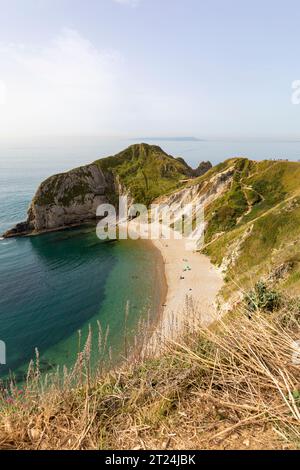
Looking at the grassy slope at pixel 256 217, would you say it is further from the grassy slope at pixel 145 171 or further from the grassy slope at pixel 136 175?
the grassy slope at pixel 136 175

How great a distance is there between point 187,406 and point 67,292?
51294 millimetres

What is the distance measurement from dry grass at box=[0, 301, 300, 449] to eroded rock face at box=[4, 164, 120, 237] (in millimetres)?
97125

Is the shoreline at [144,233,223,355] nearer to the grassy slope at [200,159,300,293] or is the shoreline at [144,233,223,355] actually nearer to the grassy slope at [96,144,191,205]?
the grassy slope at [200,159,300,293]

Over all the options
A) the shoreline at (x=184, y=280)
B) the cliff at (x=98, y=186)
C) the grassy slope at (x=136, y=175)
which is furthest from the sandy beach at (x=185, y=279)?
the grassy slope at (x=136, y=175)

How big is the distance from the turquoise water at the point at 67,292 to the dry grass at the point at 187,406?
50.3ft

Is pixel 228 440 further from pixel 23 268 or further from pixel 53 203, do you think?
pixel 53 203

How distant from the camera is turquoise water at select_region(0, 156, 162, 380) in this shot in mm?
37312

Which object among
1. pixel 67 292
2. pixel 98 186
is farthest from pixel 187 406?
pixel 98 186

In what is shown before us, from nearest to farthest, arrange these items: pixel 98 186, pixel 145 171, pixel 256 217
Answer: pixel 256 217 < pixel 98 186 < pixel 145 171

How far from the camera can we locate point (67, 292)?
53156mm

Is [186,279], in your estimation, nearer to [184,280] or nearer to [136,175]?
[184,280]

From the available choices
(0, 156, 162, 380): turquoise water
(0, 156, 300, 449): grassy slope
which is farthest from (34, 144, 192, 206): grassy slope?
(0, 156, 300, 449): grassy slope
